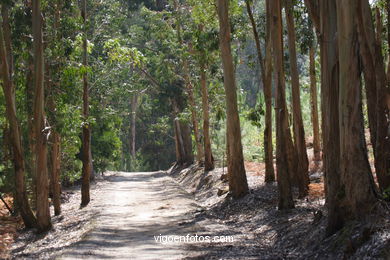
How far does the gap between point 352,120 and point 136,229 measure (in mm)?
7286

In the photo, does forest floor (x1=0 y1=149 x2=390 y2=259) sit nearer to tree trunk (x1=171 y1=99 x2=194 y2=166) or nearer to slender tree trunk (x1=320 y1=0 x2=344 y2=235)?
slender tree trunk (x1=320 y1=0 x2=344 y2=235)

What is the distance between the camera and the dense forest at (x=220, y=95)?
9.62 meters

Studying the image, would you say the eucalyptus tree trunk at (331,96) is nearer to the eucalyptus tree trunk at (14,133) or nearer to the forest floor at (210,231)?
the forest floor at (210,231)

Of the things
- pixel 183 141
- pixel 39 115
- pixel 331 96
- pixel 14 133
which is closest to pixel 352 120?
pixel 331 96

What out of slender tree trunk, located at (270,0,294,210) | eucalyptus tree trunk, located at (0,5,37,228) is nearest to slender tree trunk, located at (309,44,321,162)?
slender tree trunk, located at (270,0,294,210)

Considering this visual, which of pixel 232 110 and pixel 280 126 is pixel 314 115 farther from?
pixel 280 126

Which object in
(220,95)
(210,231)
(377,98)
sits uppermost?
(220,95)

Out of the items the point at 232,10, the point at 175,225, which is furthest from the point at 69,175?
the point at 175,225

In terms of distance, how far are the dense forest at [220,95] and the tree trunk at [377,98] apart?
2cm

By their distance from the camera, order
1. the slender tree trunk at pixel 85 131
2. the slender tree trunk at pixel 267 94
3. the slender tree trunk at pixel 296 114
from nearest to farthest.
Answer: the slender tree trunk at pixel 296 114
the slender tree trunk at pixel 267 94
the slender tree trunk at pixel 85 131

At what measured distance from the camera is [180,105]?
131ft

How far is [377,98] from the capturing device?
10156mm

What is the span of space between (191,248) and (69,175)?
17.7m

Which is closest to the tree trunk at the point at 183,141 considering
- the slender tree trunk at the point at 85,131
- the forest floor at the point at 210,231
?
the slender tree trunk at the point at 85,131
